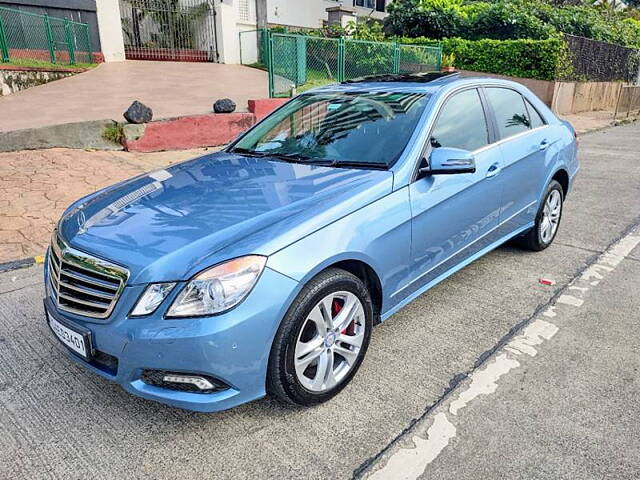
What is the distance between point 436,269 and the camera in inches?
128

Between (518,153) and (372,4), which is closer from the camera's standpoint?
(518,153)

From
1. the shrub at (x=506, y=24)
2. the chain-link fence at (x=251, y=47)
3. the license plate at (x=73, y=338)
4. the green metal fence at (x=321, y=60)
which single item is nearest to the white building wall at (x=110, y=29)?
the chain-link fence at (x=251, y=47)

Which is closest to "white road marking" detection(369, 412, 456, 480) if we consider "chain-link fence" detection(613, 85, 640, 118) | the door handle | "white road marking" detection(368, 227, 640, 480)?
"white road marking" detection(368, 227, 640, 480)

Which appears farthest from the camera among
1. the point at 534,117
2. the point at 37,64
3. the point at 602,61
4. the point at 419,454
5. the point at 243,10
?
the point at 243,10

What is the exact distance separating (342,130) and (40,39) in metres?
15.5

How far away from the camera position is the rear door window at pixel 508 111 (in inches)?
154

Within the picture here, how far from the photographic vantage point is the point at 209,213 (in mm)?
2549

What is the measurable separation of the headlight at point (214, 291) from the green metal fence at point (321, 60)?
9.65 meters

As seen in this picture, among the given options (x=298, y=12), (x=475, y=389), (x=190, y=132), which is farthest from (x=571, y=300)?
(x=298, y=12)

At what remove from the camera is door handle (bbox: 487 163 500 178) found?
358 cm

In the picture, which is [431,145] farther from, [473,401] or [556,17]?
[556,17]

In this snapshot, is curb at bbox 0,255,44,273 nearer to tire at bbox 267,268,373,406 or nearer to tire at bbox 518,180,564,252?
tire at bbox 267,268,373,406

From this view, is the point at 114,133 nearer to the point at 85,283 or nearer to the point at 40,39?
the point at 85,283

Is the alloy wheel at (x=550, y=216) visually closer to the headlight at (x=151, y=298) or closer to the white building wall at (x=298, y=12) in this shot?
the headlight at (x=151, y=298)
